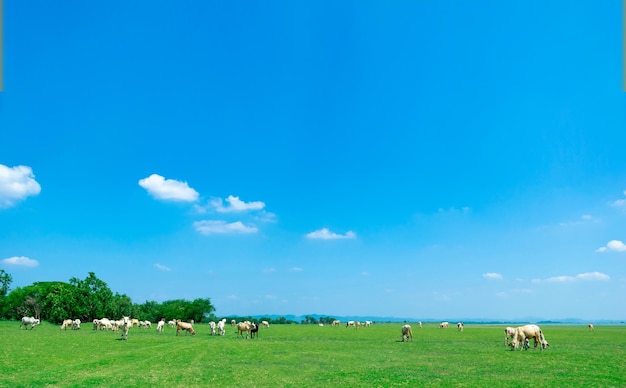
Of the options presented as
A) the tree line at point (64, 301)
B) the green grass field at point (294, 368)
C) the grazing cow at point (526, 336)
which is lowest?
the green grass field at point (294, 368)

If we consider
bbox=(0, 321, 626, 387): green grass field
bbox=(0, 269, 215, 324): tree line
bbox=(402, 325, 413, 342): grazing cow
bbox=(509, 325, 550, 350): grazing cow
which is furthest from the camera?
bbox=(0, 269, 215, 324): tree line

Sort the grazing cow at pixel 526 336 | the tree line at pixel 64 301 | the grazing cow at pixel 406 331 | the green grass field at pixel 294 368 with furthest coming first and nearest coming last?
the tree line at pixel 64 301 < the grazing cow at pixel 406 331 < the grazing cow at pixel 526 336 < the green grass field at pixel 294 368

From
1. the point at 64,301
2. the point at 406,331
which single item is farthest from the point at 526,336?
the point at 64,301

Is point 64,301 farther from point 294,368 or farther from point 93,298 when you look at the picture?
point 294,368

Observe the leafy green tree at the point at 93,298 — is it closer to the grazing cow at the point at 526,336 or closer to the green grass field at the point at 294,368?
the green grass field at the point at 294,368

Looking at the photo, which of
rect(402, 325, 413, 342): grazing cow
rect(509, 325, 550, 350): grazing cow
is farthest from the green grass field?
rect(402, 325, 413, 342): grazing cow

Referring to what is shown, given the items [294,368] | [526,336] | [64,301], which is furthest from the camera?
[64,301]

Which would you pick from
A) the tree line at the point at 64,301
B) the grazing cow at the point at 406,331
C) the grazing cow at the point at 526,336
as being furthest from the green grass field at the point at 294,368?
the tree line at the point at 64,301

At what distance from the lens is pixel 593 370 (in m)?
23.8

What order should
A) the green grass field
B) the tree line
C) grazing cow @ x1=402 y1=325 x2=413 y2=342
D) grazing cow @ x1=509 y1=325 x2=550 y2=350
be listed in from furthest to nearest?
the tree line, grazing cow @ x1=402 y1=325 x2=413 y2=342, grazing cow @ x1=509 y1=325 x2=550 y2=350, the green grass field

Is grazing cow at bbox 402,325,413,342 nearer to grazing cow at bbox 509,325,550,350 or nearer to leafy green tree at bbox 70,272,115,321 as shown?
grazing cow at bbox 509,325,550,350

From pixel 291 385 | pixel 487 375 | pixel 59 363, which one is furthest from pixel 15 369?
pixel 487 375

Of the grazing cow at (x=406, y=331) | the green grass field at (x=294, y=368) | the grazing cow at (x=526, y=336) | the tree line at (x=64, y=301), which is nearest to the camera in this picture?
the green grass field at (x=294, y=368)

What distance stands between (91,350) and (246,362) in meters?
13.3
